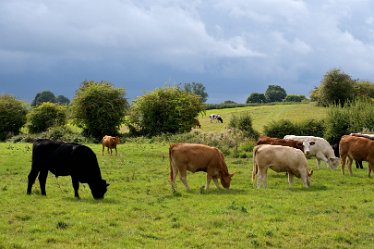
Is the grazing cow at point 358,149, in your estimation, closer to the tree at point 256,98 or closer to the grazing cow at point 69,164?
the grazing cow at point 69,164

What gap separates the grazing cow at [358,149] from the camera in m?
20.8

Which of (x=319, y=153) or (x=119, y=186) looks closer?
(x=119, y=186)

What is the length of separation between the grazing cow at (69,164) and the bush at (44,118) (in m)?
48.2

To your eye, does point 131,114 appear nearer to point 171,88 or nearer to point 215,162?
point 171,88

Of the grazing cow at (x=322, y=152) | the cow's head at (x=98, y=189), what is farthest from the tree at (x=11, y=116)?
the cow's head at (x=98, y=189)

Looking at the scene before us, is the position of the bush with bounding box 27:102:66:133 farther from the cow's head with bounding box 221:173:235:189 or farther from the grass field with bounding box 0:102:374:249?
the cow's head with bounding box 221:173:235:189

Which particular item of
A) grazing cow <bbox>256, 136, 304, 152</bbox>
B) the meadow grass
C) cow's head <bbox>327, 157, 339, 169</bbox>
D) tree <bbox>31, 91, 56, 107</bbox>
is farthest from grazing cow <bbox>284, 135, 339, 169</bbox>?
tree <bbox>31, 91, 56, 107</bbox>

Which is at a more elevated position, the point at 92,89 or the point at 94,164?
the point at 92,89

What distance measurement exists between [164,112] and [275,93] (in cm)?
11819

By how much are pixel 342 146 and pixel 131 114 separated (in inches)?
1507

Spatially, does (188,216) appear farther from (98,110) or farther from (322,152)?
(98,110)

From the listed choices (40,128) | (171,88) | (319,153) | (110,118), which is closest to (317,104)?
(171,88)

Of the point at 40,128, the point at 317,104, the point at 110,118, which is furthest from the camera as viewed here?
the point at 317,104

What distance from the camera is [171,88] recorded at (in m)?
57.7
